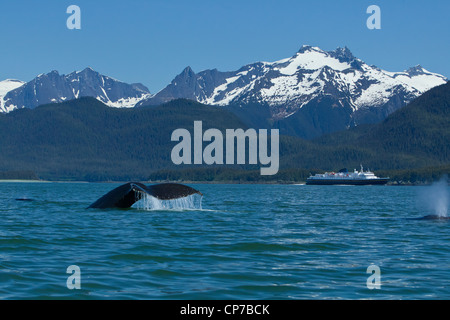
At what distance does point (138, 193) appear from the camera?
3231 centimetres

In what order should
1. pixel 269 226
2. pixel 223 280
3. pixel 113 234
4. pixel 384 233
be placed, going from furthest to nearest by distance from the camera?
pixel 269 226, pixel 384 233, pixel 113 234, pixel 223 280

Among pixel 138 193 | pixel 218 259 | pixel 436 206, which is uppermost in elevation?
pixel 138 193

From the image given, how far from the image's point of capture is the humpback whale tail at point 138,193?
28.6 metres

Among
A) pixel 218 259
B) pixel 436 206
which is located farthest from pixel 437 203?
pixel 218 259

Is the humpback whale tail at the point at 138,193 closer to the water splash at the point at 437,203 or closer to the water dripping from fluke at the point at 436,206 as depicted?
the water dripping from fluke at the point at 436,206

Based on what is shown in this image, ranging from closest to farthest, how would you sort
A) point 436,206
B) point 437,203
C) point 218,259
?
1. point 218,259
2. point 436,206
3. point 437,203

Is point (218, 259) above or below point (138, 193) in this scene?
below

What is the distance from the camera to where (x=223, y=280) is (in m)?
17.4

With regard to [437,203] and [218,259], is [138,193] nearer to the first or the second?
[218,259]

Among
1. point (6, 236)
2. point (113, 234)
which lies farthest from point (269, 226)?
point (6, 236)

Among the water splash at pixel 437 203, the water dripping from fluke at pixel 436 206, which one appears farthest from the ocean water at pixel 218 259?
the water splash at pixel 437 203
